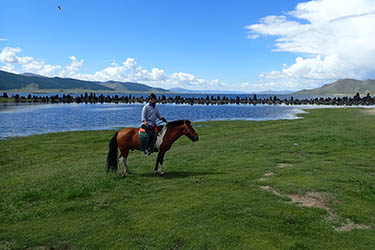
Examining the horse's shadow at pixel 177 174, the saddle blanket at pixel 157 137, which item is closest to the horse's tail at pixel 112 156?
the saddle blanket at pixel 157 137

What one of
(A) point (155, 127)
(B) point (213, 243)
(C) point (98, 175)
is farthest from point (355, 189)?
(C) point (98, 175)

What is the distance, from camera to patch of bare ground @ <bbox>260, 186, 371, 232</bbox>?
7.81 metres

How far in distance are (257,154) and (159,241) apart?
1244 centimetres

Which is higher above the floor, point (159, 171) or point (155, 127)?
point (155, 127)

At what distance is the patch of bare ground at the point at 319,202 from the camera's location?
7.81 m

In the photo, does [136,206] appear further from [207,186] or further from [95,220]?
[207,186]

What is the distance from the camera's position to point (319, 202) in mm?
9445

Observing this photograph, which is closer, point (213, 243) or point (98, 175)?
point (213, 243)

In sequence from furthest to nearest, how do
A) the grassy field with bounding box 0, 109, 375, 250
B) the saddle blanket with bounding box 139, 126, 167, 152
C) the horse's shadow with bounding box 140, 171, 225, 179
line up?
the horse's shadow with bounding box 140, 171, 225, 179 → the saddle blanket with bounding box 139, 126, 167, 152 → the grassy field with bounding box 0, 109, 375, 250

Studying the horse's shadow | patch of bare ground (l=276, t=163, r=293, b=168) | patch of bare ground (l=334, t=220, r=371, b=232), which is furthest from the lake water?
patch of bare ground (l=334, t=220, r=371, b=232)

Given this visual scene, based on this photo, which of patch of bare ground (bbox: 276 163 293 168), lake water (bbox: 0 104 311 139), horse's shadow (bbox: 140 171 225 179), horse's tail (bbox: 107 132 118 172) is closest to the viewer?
horse's shadow (bbox: 140 171 225 179)

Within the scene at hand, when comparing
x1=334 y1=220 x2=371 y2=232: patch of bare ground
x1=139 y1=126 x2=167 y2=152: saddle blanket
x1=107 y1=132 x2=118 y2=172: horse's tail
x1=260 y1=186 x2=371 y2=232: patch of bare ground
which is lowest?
x1=334 y1=220 x2=371 y2=232: patch of bare ground

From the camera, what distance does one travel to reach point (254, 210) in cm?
863

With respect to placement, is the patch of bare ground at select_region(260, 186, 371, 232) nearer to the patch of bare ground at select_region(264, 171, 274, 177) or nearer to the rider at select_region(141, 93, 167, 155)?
the patch of bare ground at select_region(264, 171, 274, 177)
